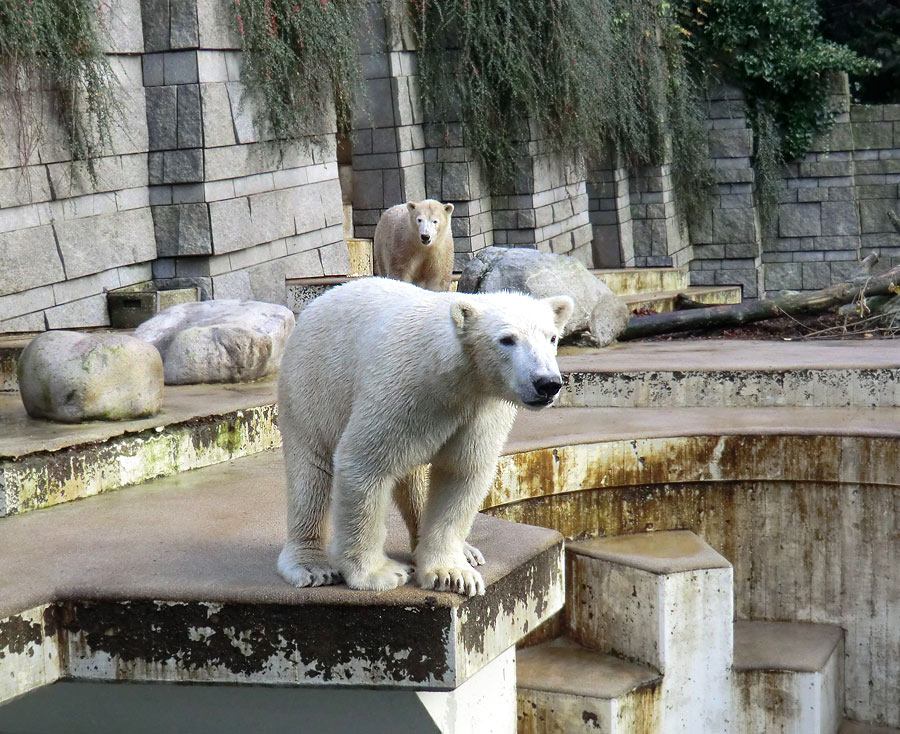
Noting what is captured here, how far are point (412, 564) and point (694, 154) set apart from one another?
11746 mm

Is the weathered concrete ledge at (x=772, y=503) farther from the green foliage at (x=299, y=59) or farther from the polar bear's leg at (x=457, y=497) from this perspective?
the green foliage at (x=299, y=59)

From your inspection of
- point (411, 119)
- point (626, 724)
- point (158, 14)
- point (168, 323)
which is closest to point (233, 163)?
point (158, 14)

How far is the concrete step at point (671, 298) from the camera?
8.33m

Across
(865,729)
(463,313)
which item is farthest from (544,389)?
(865,729)

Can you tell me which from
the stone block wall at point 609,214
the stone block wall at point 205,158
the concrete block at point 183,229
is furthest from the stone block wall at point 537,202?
the concrete block at point 183,229

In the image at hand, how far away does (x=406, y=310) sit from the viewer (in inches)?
104

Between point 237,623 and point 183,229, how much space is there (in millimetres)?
4439

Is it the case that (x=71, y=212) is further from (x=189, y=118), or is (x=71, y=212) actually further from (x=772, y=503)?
(x=772, y=503)

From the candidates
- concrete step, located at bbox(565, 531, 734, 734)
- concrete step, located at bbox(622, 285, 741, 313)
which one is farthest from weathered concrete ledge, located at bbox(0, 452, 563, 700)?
A: concrete step, located at bbox(622, 285, 741, 313)

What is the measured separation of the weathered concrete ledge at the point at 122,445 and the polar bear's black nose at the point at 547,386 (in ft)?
6.46

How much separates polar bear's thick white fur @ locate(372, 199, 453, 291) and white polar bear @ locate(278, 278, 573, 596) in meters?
3.28

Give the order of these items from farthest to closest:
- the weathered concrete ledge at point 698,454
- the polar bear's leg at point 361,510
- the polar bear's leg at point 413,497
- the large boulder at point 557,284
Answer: the large boulder at point 557,284
the weathered concrete ledge at point 698,454
the polar bear's leg at point 413,497
the polar bear's leg at point 361,510

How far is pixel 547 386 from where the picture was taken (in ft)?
7.38

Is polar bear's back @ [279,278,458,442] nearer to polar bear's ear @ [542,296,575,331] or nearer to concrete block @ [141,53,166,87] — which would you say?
polar bear's ear @ [542,296,575,331]
